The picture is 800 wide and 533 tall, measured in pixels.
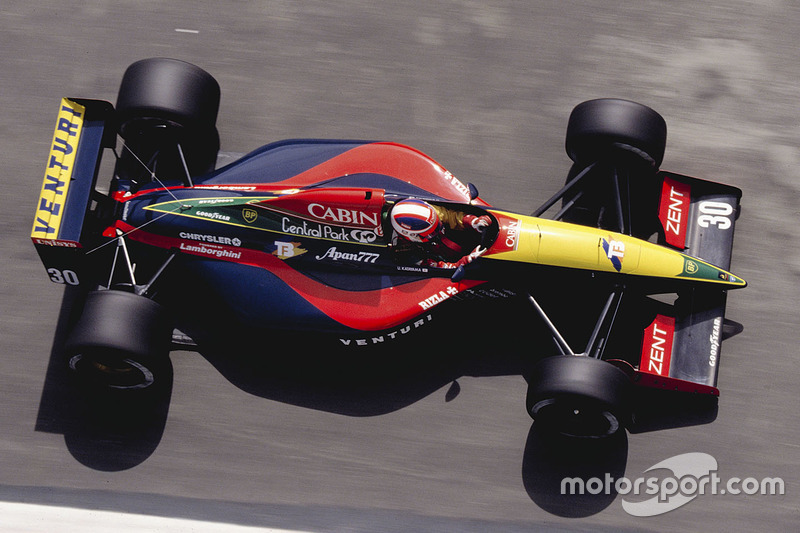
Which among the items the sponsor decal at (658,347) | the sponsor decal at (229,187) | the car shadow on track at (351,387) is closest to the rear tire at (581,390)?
the sponsor decal at (658,347)

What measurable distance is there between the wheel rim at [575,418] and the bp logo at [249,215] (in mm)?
2652

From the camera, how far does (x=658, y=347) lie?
6.04 m

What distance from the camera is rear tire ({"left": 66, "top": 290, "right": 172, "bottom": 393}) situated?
18.7ft

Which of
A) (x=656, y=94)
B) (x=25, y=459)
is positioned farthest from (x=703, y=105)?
(x=25, y=459)

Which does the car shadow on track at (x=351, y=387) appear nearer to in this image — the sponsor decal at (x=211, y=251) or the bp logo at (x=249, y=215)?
the sponsor decal at (x=211, y=251)

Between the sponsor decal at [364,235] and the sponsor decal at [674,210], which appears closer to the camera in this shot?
the sponsor decal at [364,235]

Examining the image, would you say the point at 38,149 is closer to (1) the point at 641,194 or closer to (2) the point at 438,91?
(2) the point at 438,91

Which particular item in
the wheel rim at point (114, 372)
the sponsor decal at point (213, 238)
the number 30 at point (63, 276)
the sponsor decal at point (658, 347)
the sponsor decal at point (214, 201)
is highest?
the sponsor decal at point (214, 201)

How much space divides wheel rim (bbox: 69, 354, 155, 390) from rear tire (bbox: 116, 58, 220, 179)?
171 centimetres

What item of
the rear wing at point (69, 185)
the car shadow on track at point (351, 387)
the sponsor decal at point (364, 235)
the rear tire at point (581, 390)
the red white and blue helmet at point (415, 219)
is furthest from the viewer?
the car shadow on track at point (351, 387)

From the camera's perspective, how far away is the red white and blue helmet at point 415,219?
18.7ft

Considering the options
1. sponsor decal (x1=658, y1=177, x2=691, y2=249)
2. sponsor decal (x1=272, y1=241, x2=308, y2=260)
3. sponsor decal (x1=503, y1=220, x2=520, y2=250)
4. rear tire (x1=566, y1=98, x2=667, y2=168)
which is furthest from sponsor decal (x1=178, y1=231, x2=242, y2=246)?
sponsor decal (x1=658, y1=177, x2=691, y2=249)

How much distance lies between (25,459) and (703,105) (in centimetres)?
691

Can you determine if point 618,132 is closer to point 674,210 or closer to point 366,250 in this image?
point 674,210
